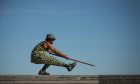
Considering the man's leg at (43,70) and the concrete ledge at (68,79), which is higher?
the man's leg at (43,70)

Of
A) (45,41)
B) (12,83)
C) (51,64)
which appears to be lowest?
(12,83)

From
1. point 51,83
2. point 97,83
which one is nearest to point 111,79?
point 97,83

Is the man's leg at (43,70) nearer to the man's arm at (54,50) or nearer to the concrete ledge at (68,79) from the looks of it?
the man's arm at (54,50)

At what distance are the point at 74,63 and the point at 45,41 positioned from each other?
2.81 ft

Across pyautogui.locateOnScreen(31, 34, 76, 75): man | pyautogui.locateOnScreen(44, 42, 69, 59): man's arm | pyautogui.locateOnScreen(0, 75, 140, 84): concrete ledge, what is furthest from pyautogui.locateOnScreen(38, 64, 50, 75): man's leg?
pyautogui.locateOnScreen(0, 75, 140, 84): concrete ledge

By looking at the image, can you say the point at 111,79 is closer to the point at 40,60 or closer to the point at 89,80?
the point at 89,80

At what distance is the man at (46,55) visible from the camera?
6.32 meters

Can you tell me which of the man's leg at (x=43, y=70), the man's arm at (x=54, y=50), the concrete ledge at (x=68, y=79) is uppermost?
the man's arm at (x=54, y=50)

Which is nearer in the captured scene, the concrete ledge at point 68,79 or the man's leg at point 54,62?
the concrete ledge at point 68,79

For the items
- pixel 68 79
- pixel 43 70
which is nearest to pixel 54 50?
pixel 43 70

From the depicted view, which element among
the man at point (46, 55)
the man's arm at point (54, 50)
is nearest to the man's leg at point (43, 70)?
the man at point (46, 55)

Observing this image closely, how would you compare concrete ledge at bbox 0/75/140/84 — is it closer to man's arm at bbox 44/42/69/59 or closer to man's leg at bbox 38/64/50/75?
→ man's leg at bbox 38/64/50/75

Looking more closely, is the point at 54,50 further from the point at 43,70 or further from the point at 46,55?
the point at 43,70

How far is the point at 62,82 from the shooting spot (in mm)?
5426
